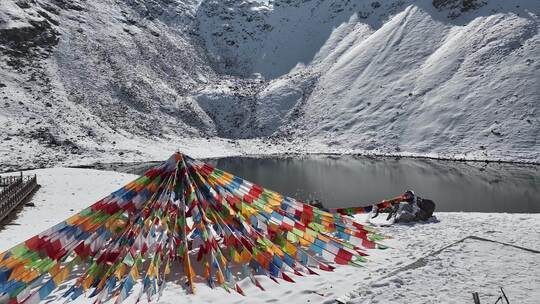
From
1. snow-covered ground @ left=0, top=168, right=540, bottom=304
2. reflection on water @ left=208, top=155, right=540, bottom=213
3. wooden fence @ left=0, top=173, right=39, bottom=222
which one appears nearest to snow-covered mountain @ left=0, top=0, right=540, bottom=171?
reflection on water @ left=208, top=155, right=540, bottom=213

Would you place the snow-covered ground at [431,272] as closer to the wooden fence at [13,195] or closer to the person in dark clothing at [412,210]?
the person in dark clothing at [412,210]

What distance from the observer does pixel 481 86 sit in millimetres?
64312

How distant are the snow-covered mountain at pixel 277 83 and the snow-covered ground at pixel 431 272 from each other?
4117 centimetres

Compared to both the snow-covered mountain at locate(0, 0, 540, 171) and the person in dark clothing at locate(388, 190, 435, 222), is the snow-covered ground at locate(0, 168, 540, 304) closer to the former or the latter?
the person in dark clothing at locate(388, 190, 435, 222)

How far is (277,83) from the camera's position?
328 ft

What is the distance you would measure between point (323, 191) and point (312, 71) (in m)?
65.8

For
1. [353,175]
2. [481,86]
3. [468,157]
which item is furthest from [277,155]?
[481,86]

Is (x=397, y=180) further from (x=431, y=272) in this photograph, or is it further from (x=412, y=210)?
(x=431, y=272)

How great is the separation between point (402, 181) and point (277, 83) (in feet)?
205

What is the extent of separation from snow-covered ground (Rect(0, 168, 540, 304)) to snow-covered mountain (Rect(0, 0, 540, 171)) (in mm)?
41172

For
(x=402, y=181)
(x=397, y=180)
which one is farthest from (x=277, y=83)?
(x=402, y=181)

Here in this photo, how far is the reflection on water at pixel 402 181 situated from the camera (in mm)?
32438

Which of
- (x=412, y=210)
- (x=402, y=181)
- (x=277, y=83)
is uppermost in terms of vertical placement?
(x=277, y=83)

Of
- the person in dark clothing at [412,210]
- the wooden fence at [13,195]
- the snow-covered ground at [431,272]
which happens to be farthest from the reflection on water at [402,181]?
the wooden fence at [13,195]
